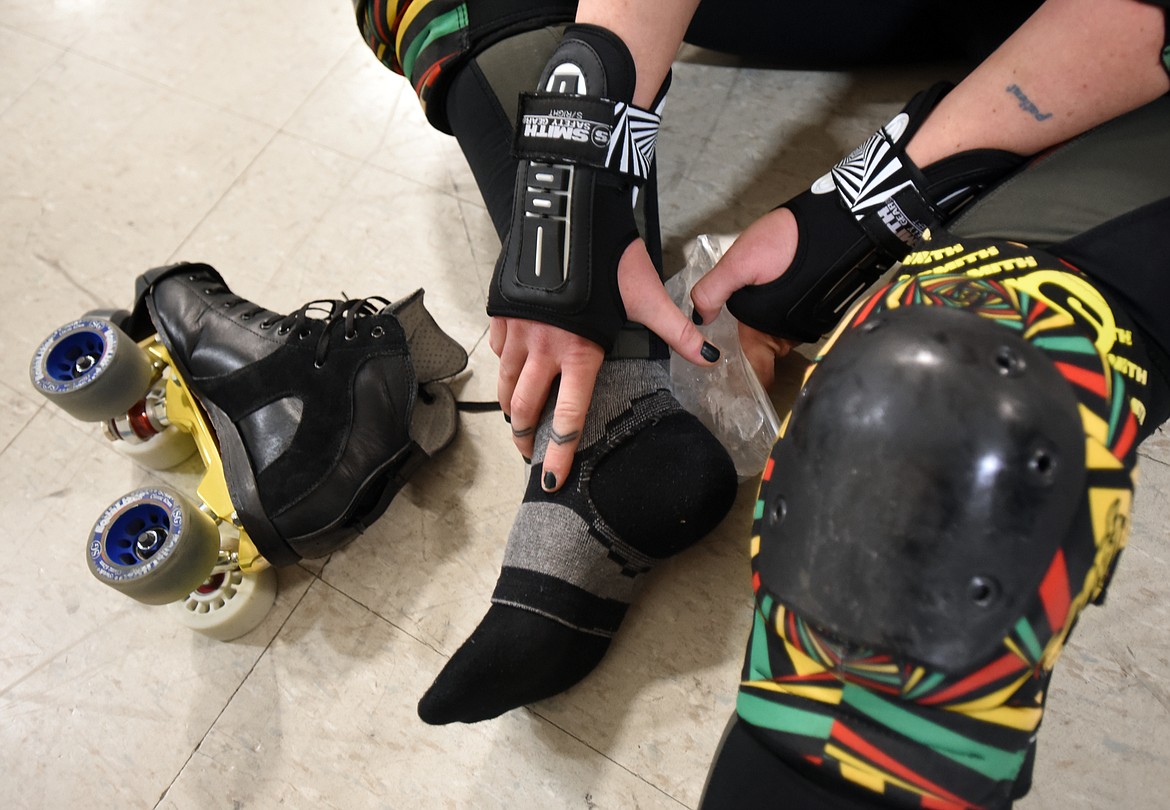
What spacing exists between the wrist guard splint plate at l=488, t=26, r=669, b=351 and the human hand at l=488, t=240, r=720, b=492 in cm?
2

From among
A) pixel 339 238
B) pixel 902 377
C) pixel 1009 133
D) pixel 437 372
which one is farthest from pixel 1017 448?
pixel 339 238

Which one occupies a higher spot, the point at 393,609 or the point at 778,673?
the point at 778,673

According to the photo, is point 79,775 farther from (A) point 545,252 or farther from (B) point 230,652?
(A) point 545,252

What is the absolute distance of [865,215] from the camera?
2.09 ft

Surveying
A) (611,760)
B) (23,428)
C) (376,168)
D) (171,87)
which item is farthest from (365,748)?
(171,87)

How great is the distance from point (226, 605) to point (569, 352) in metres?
0.45

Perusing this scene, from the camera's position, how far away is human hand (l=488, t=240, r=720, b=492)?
641 millimetres

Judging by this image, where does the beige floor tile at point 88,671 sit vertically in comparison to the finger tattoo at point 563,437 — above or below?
below

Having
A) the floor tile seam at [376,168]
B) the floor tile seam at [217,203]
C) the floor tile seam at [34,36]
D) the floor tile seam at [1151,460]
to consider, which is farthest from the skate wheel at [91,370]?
the floor tile seam at [1151,460]

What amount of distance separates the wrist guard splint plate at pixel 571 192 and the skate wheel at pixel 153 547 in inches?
14.0

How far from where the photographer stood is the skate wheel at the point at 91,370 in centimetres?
75

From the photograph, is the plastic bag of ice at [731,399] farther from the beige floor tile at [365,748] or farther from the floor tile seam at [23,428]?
the floor tile seam at [23,428]

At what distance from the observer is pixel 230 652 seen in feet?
2.57

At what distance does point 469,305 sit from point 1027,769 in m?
0.71
